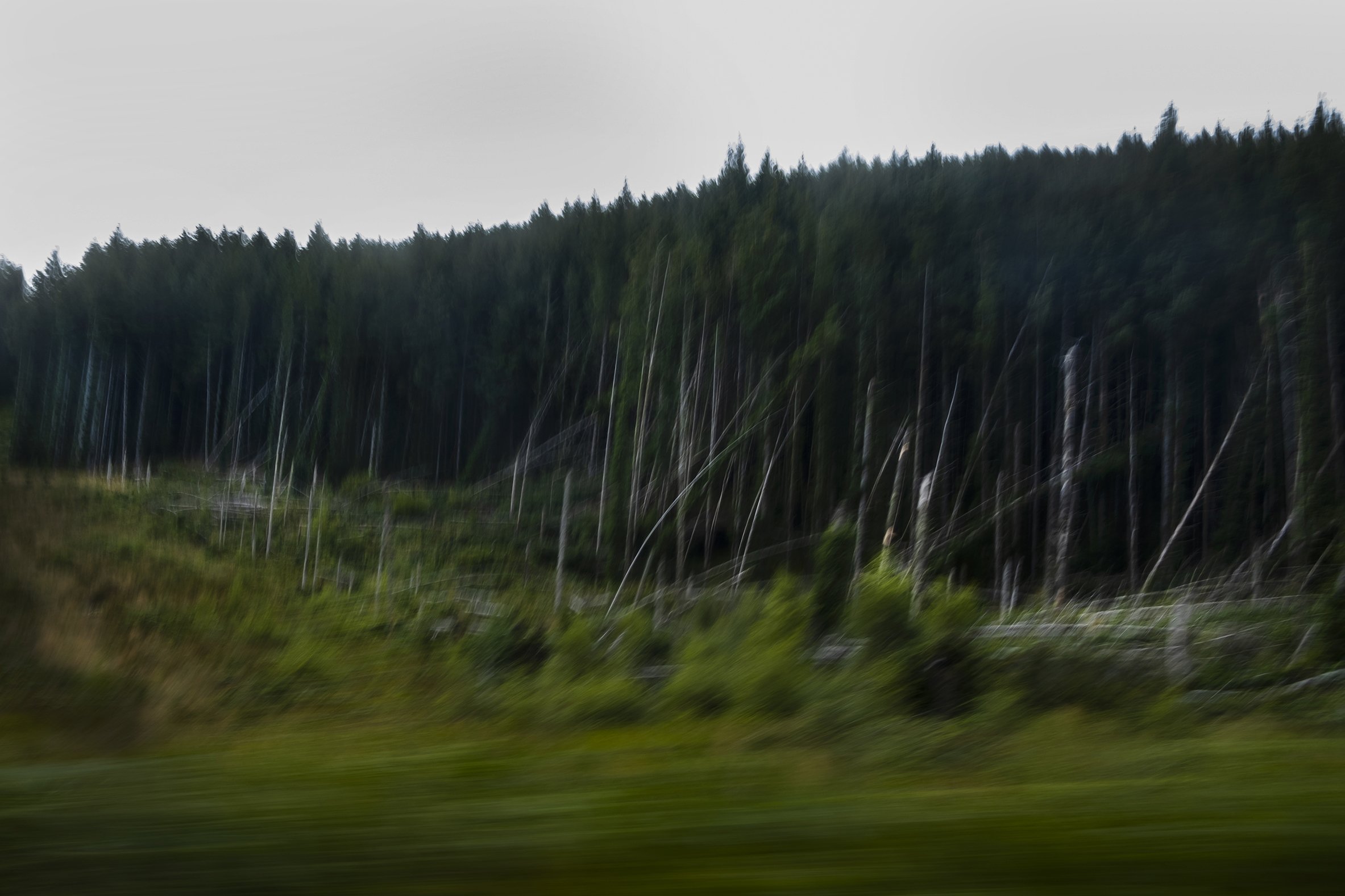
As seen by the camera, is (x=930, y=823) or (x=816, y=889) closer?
(x=816, y=889)

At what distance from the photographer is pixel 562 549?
12.1m

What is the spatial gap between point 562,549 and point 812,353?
4998mm

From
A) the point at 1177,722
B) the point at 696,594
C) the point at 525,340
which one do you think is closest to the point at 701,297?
the point at 525,340

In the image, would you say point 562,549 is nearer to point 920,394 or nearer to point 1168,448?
point 920,394

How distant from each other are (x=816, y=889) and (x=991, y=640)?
6.16m

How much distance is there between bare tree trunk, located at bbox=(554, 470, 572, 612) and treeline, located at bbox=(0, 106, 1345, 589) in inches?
17.9

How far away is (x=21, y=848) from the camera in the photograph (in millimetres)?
2221

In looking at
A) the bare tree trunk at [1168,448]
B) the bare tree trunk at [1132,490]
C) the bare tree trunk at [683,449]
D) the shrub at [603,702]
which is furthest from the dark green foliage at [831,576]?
the bare tree trunk at [1168,448]

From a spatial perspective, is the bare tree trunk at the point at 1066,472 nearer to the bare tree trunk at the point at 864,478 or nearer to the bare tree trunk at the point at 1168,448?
the bare tree trunk at the point at 1168,448

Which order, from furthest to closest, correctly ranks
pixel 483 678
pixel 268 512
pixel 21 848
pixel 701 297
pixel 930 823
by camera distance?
pixel 701 297
pixel 268 512
pixel 483 678
pixel 930 823
pixel 21 848

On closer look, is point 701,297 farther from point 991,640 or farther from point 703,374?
point 991,640

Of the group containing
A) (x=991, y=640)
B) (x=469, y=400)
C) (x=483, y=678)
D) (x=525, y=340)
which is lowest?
(x=483, y=678)

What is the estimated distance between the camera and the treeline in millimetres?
13453

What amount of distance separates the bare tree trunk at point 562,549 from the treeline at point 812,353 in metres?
0.45
